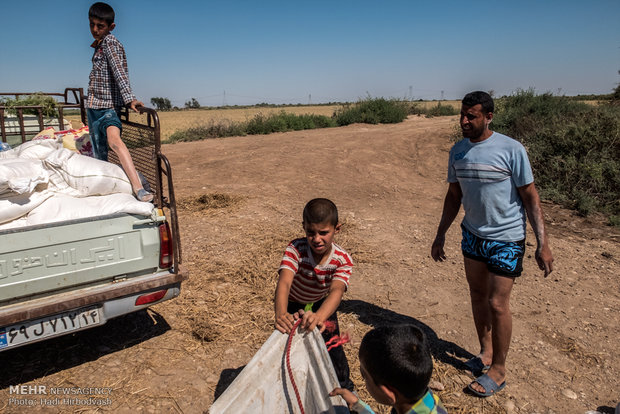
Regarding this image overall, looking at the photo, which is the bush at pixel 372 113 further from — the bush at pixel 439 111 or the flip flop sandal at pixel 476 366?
the flip flop sandal at pixel 476 366

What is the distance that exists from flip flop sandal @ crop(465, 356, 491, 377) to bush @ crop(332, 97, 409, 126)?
1964 centimetres

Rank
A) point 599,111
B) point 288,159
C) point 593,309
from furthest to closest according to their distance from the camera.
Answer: point 288,159 < point 599,111 < point 593,309

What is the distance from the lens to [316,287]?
8.09ft

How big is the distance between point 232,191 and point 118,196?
5317 mm

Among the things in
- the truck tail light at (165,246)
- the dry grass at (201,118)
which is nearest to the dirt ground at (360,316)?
the truck tail light at (165,246)

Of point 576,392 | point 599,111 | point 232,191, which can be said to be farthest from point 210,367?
point 599,111

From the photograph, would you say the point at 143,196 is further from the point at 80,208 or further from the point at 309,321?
the point at 309,321

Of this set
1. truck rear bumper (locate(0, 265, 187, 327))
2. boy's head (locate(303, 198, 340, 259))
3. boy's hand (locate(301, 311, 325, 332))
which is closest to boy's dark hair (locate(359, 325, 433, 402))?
boy's hand (locate(301, 311, 325, 332))

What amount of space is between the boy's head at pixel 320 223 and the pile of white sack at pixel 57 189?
1.38 metres

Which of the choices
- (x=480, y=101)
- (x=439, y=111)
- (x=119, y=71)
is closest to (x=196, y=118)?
(x=439, y=111)

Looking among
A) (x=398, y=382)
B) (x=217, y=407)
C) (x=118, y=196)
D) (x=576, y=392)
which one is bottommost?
(x=576, y=392)

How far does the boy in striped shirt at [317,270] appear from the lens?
220cm

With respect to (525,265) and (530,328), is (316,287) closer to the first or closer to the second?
(530,328)

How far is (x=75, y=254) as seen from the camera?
2.76 metres
